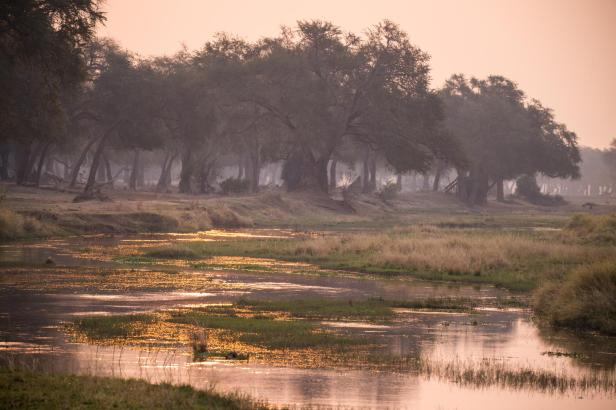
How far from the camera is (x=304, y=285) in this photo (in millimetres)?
35625

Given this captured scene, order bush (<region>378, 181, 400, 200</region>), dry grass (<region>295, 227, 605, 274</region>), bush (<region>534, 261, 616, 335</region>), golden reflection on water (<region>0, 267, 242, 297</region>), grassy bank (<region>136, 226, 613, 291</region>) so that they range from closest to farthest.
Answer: bush (<region>534, 261, 616, 335</region>) → golden reflection on water (<region>0, 267, 242, 297</region>) → grassy bank (<region>136, 226, 613, 291</region>) → dry grass (<region>295, 227, 605, 274</region>) → bush (<region>378, 181, 400, 200</region>)

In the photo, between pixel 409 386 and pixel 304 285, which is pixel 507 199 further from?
pixel 409 386

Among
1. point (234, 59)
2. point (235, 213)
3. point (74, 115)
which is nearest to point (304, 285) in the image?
point (235, 213)

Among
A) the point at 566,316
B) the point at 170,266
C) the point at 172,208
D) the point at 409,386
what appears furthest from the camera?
the point at 172,208

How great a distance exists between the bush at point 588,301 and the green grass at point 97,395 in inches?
541

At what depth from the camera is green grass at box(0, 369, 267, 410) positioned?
48.4 ft

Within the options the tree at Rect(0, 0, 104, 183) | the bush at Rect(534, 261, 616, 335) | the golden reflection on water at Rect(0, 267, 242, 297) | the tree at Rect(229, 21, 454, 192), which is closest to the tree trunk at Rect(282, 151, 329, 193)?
the tree at Rect(229, 21, 454, 192)

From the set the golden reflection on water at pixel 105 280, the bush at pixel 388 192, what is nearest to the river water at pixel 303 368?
the golden reflection on water at pixel 105 280

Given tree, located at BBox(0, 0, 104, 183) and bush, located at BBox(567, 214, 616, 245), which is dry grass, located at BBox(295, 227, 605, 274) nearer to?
bush, located at BBox(567, 214, 616, 245)

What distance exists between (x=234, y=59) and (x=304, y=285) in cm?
7002

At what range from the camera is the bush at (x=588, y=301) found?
2648 cm

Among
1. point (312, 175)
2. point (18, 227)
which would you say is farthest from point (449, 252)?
point (312, 175)

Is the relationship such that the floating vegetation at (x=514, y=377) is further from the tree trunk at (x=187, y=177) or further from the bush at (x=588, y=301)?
the tree trunk at (x=187, y=177)

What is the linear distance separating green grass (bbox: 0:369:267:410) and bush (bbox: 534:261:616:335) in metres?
13.8
